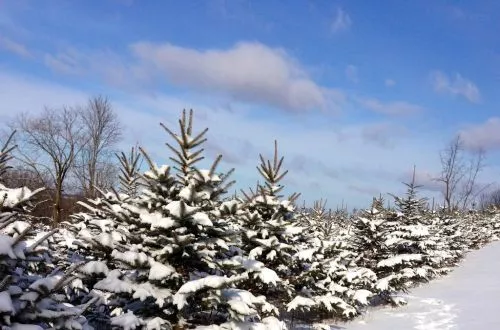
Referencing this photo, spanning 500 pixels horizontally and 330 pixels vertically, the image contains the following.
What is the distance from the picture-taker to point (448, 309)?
45.1 ft

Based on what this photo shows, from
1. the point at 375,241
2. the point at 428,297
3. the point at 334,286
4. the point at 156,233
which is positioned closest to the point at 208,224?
the point at 156,233

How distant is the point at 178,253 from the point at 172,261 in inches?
6.2

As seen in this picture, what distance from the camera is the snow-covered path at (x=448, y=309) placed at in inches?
459

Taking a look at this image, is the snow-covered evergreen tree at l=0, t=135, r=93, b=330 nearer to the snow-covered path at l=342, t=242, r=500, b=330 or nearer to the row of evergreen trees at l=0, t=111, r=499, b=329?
the row of evergreen trees at l=0, t=111, r=499, b=329

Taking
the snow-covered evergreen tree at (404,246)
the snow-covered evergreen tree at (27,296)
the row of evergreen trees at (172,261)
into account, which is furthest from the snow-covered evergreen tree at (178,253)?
the snow-covered evergreen tree at (404,246)

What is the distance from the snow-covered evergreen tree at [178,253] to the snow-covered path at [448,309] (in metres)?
5.93

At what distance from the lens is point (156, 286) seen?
6.49 meters

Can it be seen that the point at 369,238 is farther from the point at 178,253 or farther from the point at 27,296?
the point at 27,296

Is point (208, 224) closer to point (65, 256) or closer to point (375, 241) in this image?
point (65, 256)

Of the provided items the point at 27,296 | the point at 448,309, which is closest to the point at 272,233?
the point at 27,296

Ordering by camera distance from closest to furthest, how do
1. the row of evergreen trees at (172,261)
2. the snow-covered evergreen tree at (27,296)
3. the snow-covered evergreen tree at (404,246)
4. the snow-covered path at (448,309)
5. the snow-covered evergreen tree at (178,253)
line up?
the snow-covered evergreen tree at (27,296), the row of evergreen trees at (172,261), the snow-covered evergreen tree at (178,253), the snow-covered path at (448,309), the snow-covered evergreen tree at (404,246)

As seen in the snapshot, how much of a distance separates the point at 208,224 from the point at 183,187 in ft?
3.35

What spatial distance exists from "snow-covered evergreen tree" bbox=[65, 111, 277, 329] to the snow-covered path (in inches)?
233

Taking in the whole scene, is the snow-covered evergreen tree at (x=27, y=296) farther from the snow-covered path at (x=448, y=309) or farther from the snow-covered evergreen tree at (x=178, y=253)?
the snow-covered path at (x=448, y=309)
